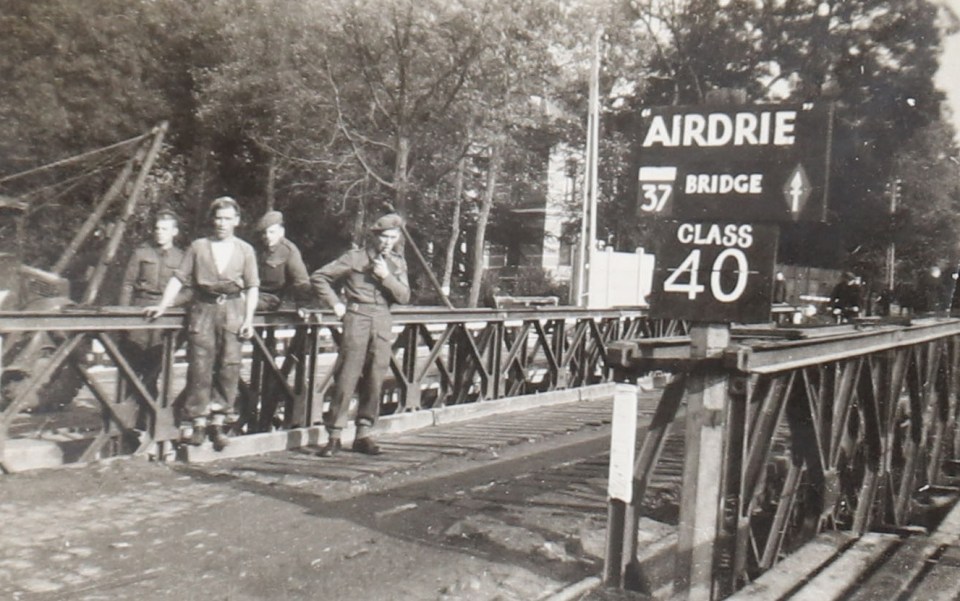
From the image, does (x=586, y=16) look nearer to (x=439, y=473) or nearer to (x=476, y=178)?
(x=476, y=178)

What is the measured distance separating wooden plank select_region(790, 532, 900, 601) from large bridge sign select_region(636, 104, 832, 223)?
68.2 inches

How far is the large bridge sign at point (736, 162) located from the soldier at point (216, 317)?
396cm

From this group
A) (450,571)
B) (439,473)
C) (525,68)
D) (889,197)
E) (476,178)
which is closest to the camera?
(450,571)

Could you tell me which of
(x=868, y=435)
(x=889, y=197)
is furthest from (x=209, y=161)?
(x=868, y=435)

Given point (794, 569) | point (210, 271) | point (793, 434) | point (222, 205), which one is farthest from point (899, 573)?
point (222, 205)

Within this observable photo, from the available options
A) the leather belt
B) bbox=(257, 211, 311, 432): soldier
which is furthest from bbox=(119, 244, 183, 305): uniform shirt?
the leather belt

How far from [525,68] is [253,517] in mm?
20336

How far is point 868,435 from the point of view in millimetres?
6242

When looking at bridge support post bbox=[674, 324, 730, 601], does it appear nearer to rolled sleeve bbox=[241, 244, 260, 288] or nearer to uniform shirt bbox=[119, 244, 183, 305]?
rolled sleeve bbox=[241, 244, 260, 288]

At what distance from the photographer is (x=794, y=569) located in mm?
4980

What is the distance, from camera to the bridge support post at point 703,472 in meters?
4.25

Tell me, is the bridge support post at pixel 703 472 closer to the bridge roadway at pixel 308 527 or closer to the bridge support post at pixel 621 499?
the bridge support post at pixel 621 499

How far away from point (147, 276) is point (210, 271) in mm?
1462

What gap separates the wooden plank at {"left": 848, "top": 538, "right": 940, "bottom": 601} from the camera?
15.5 feet
